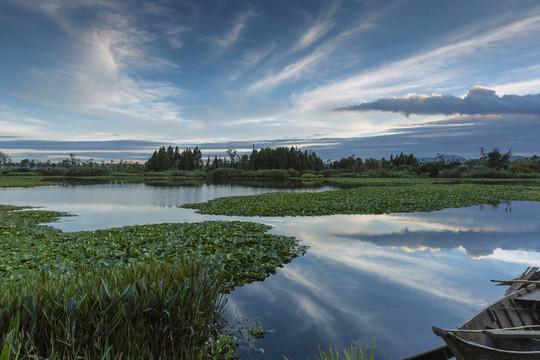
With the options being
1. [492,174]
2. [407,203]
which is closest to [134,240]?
[407,203]

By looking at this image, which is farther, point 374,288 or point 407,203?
point 407,203

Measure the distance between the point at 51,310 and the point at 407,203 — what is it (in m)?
22.0

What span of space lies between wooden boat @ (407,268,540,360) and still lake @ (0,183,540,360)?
2.77 feet

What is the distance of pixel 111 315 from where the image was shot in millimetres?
3344

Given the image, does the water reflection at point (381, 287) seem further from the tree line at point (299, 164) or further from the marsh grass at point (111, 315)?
the tree line at point (299, 164)

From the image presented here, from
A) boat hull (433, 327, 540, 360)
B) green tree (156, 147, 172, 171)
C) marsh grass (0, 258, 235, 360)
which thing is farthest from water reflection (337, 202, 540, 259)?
green tree (156, 147, 172, 171)

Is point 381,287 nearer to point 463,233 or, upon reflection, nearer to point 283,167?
A: point 463,233

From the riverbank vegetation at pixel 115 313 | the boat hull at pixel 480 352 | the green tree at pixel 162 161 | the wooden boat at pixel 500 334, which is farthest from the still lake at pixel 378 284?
the green tree at pixel 162 161

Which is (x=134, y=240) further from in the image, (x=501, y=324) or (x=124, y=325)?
(x=501, y=324)

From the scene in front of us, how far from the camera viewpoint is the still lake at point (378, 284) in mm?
5430

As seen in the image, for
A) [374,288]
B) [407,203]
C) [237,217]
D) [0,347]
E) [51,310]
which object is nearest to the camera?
[0,347]

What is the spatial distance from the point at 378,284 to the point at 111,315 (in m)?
6.13

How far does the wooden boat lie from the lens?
3.28 metres

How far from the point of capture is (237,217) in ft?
57.3
